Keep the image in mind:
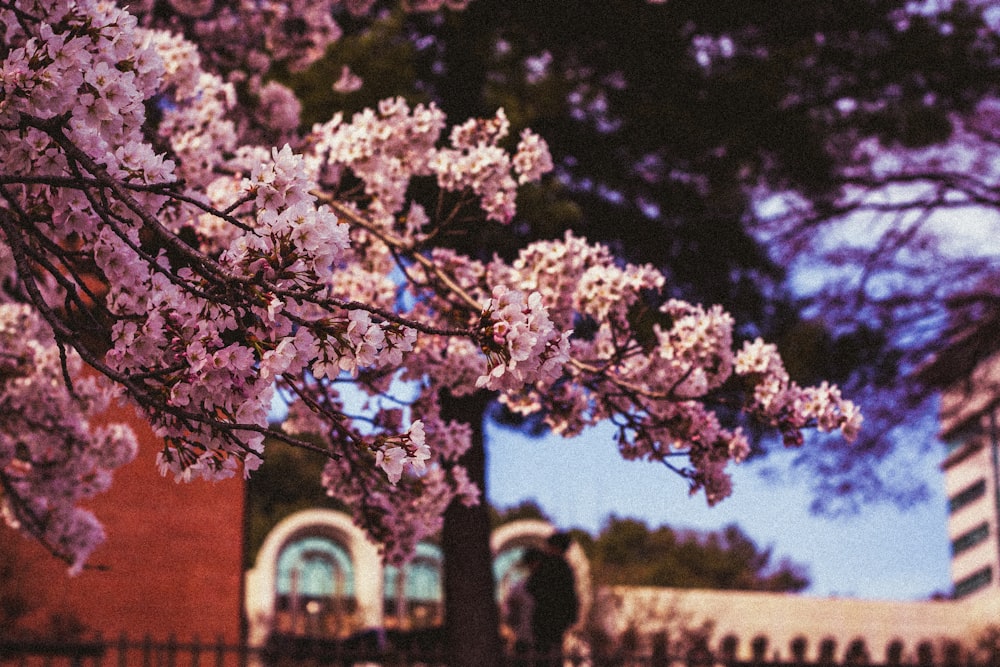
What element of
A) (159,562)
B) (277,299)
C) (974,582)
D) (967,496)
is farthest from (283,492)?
(974,582)

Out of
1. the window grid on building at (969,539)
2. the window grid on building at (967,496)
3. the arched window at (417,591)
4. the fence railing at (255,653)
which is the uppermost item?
the window grid on building at (967,496)

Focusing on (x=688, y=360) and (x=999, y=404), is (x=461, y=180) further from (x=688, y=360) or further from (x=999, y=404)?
(x=999, y=404)

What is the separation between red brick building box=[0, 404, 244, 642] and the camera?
1126cm

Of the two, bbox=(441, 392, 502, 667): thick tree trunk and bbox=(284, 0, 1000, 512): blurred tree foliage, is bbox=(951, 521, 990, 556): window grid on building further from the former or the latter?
bbox=(441, 392, 502, 667): thick tree trunk

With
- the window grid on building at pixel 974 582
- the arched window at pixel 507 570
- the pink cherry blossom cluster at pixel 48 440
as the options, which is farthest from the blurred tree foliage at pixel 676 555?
the window grid on building at pixel 974 582

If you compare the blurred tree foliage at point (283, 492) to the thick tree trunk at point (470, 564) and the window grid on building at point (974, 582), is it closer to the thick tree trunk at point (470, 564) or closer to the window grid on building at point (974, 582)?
the thick tree trunk at point (470, 564)

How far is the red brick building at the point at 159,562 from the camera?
36.9ft

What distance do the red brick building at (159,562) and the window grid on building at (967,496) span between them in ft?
245

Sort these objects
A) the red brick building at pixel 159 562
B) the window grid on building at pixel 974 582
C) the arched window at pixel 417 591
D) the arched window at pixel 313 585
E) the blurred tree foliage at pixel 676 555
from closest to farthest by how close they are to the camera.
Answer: the red brick building at pixel 159 562 < the arched window at pixel 313 585 < the arched window at pixel 417 591 < the blurred tree foliage at pixel 676 555 < the window grid on building at pixel 974 582

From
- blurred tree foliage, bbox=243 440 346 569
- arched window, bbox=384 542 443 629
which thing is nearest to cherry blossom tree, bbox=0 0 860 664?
arched window, bbox=384 542 443 629

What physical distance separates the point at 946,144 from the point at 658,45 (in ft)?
13.1

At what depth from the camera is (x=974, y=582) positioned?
264 ft

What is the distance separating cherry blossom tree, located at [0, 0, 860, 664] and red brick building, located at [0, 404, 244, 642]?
5592 mm

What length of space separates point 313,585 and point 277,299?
907 inches
